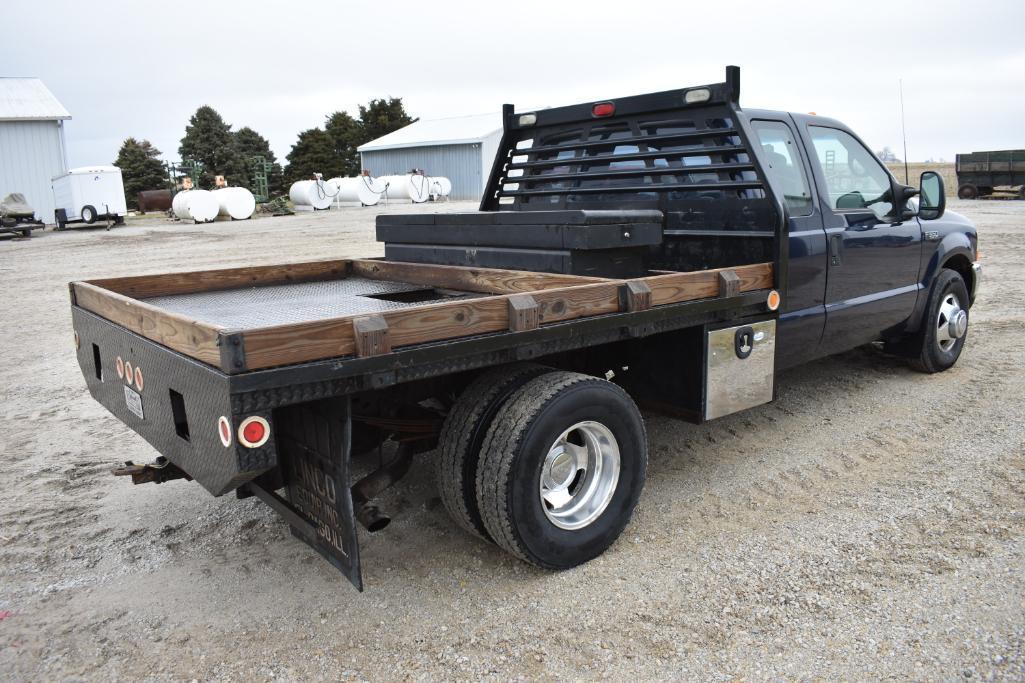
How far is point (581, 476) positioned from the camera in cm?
365

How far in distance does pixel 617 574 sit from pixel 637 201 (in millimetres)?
2499

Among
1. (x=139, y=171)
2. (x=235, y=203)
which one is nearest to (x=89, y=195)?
(x=235, y=203)

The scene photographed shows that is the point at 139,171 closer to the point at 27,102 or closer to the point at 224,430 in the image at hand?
the point at 27,102

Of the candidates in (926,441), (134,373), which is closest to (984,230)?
(926,441)

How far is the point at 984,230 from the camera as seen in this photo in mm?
19156

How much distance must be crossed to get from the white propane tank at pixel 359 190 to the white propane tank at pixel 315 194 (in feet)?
1.40

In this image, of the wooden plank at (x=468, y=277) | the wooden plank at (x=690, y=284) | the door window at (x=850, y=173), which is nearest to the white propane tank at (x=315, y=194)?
the wooden plank at (x=468, y=277)

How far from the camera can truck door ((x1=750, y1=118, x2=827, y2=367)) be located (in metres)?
4.67

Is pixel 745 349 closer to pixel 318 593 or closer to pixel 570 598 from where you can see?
pixel 570 598

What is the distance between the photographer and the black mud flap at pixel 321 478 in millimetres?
2844

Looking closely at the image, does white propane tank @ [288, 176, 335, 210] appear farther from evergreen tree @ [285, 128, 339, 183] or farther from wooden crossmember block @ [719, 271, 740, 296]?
wooden crossmember block @ [719, 271, 740, 296]

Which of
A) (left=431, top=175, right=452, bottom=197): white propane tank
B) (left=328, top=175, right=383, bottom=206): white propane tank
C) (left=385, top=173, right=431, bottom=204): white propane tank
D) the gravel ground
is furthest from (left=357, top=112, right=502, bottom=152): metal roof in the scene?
the gravel ground

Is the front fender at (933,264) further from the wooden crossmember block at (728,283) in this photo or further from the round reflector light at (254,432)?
the round reflector light at (254,432)

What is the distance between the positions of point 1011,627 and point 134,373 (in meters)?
3.47
